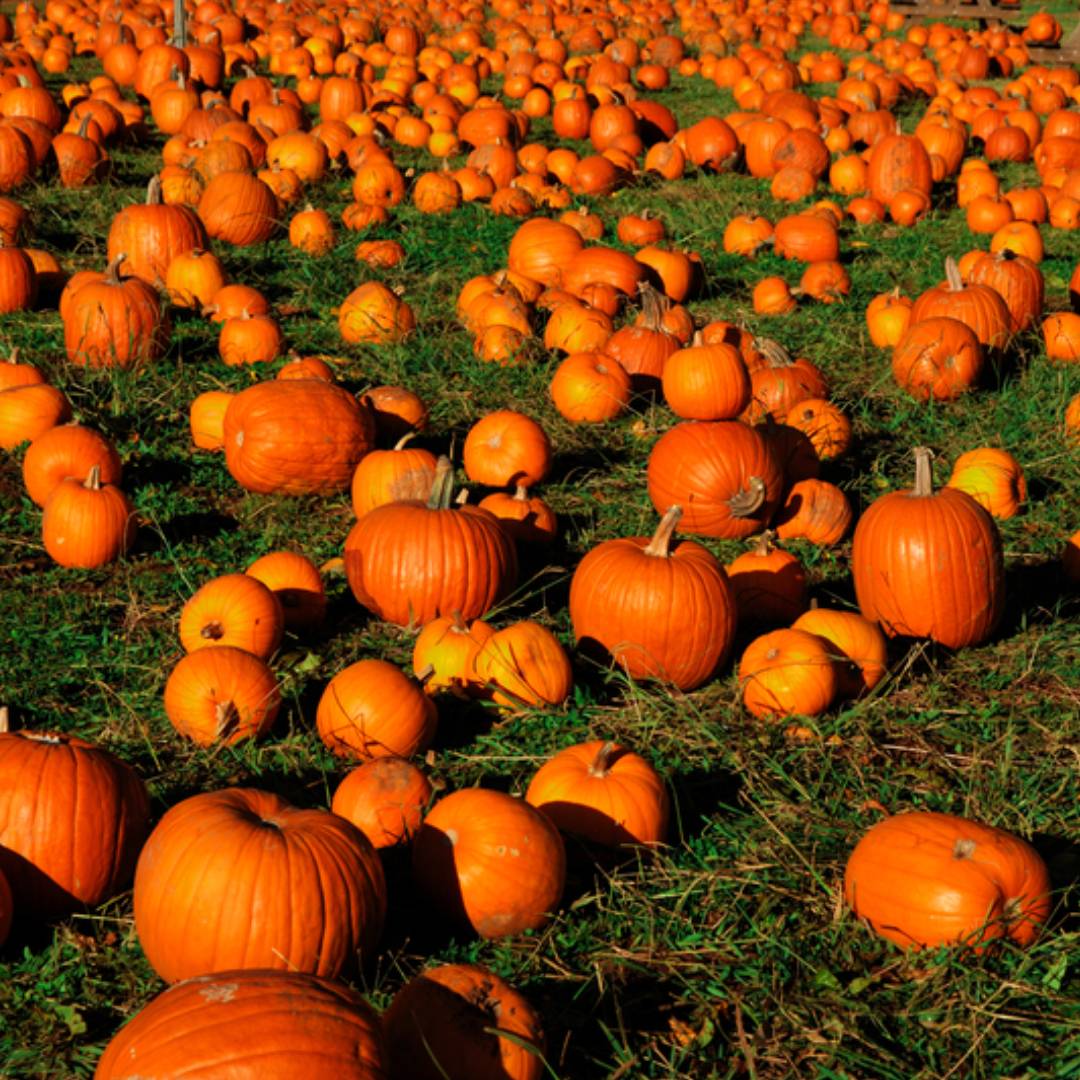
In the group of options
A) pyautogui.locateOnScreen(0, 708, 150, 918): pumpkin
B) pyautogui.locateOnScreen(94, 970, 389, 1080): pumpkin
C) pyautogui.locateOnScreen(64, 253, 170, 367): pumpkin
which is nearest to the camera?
pyautogui.locateOnScreen(94, 970, 389, 1080): pumpkin

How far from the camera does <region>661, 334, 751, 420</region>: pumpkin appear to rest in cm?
612

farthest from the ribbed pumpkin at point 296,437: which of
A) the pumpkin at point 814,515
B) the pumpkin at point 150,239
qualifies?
the pumpkin at point 150,239

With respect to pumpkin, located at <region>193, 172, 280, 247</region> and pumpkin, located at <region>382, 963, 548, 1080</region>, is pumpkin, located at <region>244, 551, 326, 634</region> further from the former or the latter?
pumpkin, located at <region>193, 172, 280, 247</region>

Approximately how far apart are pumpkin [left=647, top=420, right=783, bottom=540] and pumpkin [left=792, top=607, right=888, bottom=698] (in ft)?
3.17

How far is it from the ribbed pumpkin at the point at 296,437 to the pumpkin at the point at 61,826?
96.2 inches

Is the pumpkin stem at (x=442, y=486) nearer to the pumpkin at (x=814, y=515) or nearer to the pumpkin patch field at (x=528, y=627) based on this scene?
the pumpkin patch field at (x=528, y=627)

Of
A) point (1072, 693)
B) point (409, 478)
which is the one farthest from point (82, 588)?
point (1072, 693)

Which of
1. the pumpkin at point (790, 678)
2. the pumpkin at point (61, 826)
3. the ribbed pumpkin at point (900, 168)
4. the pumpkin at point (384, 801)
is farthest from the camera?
the ribbed pumpkin at point (900, 168)

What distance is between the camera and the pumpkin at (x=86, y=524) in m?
5.45

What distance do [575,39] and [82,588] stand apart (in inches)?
543

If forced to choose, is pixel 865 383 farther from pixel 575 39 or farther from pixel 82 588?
pixel 575 39

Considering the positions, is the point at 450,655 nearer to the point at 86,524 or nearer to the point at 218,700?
the point at 218,700

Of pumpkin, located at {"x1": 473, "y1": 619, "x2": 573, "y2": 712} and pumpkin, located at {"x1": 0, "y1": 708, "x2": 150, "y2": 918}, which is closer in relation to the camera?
pumpkin, located at {"x1": 0, "y1": 708, "x2": 150, "y2": 918}

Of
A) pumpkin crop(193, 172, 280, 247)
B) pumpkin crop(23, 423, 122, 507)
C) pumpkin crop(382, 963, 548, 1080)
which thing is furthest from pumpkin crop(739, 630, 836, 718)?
pumpkin crop(193, 172, 280, 247)
